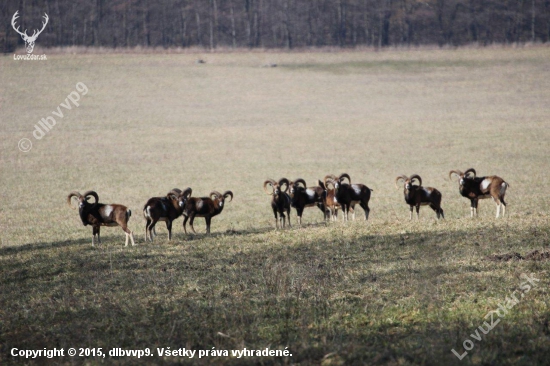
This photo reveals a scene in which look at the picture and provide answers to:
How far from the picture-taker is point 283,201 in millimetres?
20828

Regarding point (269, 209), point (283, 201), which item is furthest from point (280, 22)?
point (283, 201)

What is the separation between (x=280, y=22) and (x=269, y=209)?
240ft

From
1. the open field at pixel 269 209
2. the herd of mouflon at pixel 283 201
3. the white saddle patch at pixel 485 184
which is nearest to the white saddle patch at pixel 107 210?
the herd of mouflon at pixel 283 201

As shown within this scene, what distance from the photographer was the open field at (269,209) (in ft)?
29.2

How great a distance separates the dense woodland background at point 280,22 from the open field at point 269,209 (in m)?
11.2

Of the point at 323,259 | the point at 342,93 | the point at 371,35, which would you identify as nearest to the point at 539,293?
the point at 323,259

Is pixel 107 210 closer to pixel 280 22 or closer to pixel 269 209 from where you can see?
pixel 269 209

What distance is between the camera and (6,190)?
3338cm

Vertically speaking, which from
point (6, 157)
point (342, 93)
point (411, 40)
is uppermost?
point (411, 40)

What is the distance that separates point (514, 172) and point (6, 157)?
3251cm

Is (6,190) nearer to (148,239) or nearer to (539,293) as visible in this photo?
(148,239)

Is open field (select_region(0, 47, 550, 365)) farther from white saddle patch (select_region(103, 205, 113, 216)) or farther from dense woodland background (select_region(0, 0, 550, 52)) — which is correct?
dense woodland background (select_region(0, 0, 550, 52))

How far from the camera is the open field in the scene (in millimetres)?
8914

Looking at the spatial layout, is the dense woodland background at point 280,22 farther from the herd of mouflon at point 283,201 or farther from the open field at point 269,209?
the herd of mouflon at point 283,201
